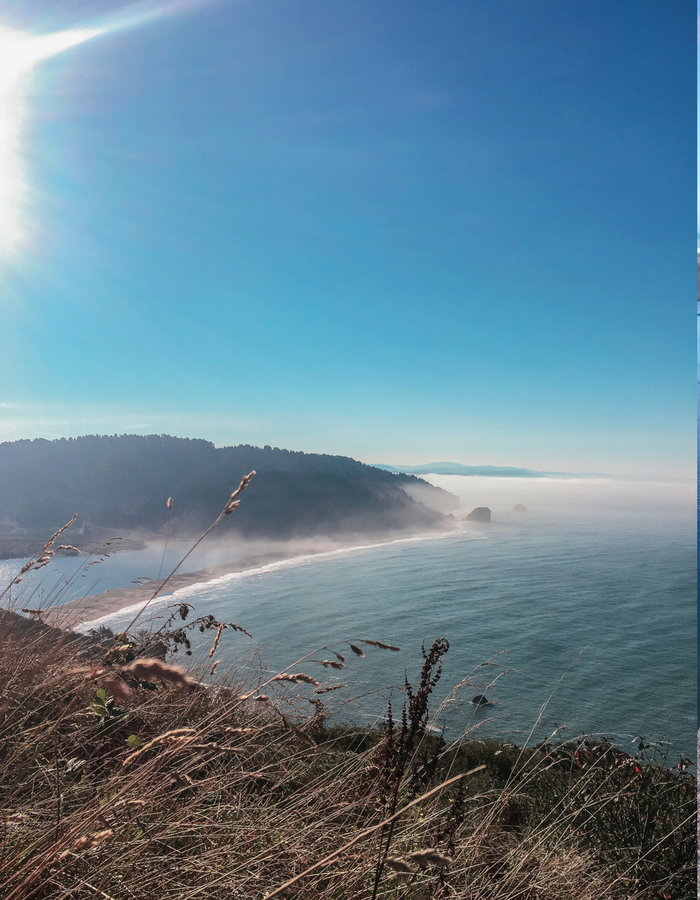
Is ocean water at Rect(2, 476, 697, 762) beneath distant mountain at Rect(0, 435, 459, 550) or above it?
beneath

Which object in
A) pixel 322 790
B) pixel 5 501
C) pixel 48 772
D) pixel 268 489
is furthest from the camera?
pixel 268 489

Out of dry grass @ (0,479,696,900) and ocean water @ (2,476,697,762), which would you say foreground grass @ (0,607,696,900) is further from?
ocean water @ (2,476,697,762)

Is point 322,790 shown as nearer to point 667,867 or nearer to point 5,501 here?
point 667,867

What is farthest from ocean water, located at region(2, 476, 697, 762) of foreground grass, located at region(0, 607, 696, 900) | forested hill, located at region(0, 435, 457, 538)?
forested hill, located at region(0, 435, 457, 538)

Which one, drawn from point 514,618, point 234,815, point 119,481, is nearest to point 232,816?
point 234,815

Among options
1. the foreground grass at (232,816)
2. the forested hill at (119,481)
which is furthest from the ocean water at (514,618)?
the forested hill at (119,481)

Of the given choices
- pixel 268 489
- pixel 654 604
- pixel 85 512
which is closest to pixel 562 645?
pixel 654 604
